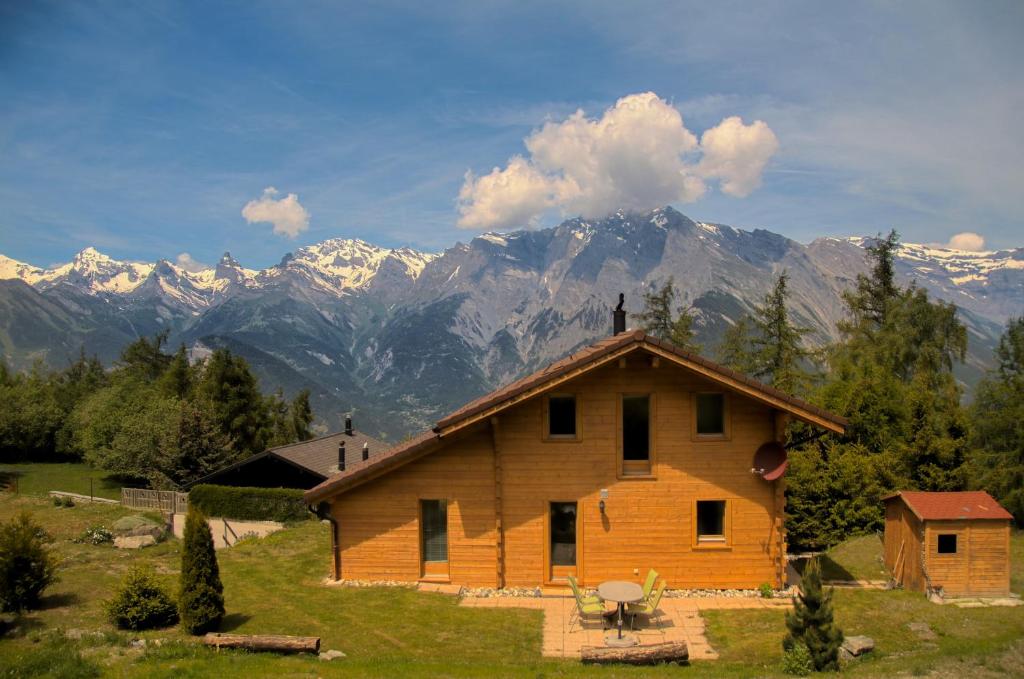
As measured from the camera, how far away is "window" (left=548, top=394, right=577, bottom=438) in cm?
1773

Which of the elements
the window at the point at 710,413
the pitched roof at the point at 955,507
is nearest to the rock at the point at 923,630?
the pitched roof at the point at 955,507

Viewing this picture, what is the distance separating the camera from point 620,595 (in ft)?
46.5

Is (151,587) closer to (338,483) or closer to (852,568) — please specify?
(338,483)

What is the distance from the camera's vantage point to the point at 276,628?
14.7 meters

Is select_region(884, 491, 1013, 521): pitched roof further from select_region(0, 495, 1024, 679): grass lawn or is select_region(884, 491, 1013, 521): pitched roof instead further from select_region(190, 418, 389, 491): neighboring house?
select_region(190, 418, 389, 491): neighboring house

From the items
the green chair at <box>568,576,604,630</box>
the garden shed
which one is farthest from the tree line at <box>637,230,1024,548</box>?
the green chair at <box>568,576,604,630</box>

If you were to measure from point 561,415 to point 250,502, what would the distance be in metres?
23.8

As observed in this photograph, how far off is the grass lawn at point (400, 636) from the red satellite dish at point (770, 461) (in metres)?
3.38

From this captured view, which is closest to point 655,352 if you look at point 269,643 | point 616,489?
point 616,489

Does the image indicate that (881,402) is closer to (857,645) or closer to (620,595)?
(857,645)

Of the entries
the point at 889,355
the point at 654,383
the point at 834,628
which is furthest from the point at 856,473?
the point at 889,355

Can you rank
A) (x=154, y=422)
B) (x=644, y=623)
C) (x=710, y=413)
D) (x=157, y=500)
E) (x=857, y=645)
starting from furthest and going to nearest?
(x=154, y=422) < (x=157, y=500) < (x=710, y=413) < (x=644, y=623) < (x=857, y=645)

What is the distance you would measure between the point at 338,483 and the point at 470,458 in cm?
362

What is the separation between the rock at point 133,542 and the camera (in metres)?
26.5
